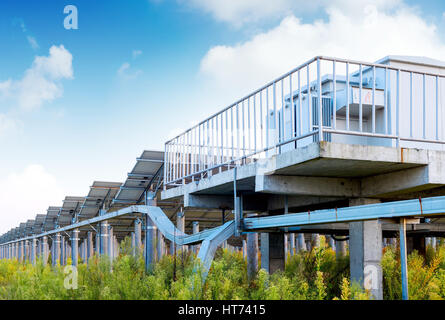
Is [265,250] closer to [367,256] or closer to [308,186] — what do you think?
[308,186]

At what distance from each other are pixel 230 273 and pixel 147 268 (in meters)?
3.59

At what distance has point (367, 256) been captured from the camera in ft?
32.5

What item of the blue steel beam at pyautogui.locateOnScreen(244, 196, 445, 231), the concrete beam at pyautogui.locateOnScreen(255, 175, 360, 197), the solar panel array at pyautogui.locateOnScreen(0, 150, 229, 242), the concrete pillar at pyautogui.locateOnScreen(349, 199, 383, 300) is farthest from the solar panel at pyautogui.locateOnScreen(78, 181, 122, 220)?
the concrete pillar at pyautogui.locateOnScreen(349, 199, 383, 300)

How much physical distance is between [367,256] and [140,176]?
1162 centimetres

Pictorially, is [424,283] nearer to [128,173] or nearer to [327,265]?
[327,265]

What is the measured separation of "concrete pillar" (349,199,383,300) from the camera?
9789mm

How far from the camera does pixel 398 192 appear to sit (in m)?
9.80

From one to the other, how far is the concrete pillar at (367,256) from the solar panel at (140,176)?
9.60 m

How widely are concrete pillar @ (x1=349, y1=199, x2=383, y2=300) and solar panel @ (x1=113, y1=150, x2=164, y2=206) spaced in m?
9.60

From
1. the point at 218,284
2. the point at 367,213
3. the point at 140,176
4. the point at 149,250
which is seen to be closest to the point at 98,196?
the point at 140,176

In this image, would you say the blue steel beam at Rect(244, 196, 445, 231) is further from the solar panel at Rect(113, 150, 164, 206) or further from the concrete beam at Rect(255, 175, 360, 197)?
the solar panel at Rect(113, 150, 164, 206)

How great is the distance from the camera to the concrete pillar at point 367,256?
32.1 ft

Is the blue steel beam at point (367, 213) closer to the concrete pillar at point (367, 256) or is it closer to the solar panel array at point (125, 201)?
the concrete pillar at point (367, 256)
